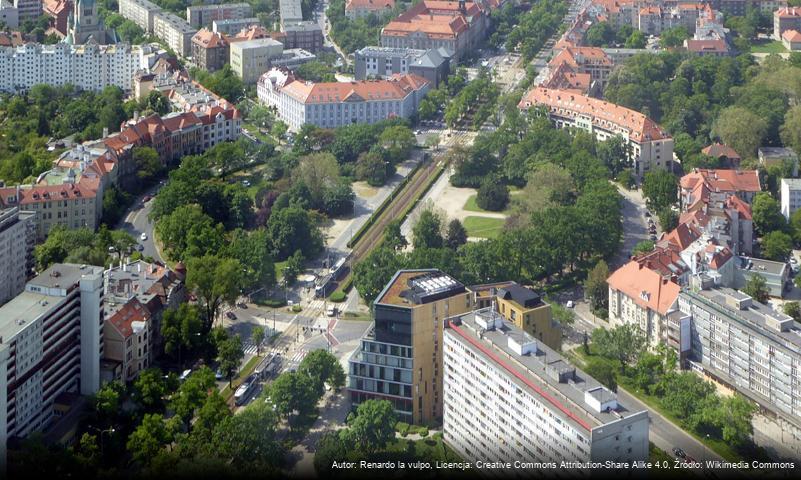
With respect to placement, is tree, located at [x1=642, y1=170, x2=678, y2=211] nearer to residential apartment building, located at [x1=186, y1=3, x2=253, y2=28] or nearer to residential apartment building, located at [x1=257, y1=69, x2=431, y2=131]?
residential apartment building, located at [x1=257, y1=69, x2=431, y2=131]

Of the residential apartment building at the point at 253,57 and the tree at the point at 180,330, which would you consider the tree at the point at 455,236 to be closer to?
the tree at the point at 180,330

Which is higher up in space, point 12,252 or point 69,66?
point 69,66

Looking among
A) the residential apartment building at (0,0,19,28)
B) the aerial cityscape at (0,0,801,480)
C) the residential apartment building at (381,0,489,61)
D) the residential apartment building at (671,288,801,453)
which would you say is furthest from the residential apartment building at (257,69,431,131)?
the residential apartment building at (671,288,801,453)

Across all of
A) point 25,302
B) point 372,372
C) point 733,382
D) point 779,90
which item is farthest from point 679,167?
point 25,302

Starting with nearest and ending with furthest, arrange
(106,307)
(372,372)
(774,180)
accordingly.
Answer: (372,372) → (106,307) → (774,180)

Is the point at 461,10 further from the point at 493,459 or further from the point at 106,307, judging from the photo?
the point at 493,459

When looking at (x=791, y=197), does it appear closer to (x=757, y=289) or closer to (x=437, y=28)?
(x=757, y=289)

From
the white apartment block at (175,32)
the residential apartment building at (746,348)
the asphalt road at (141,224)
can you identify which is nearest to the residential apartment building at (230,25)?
the white apartment block at (175,32)

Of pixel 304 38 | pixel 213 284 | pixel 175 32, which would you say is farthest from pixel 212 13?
pixel 213 284
